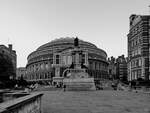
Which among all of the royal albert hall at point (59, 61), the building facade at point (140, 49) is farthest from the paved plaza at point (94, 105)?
the royal albert hall at point (59, 61)

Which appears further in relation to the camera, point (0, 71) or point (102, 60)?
point (102, 60)

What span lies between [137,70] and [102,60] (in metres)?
73.9

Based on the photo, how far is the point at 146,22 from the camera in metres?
109

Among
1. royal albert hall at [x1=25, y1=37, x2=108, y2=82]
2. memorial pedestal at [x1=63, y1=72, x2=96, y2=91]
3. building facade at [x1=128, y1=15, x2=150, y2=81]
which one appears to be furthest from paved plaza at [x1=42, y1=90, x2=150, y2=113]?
royal albert hall at [x1=25, y1=37, x2=108, y2=82]

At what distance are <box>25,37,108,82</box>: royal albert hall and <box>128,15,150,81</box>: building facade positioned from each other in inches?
2000

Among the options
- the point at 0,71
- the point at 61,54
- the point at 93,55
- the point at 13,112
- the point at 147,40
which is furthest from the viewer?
the point at 93,55

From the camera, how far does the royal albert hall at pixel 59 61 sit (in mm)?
168500

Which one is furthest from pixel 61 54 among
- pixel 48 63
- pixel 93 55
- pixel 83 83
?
pixel 83 83

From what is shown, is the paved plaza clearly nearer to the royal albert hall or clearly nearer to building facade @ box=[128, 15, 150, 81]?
building facade @ box=[128, 15, 150, 81]


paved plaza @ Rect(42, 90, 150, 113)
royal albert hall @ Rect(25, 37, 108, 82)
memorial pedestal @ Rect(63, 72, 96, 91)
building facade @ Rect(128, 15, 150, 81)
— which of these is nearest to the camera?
paved plaza @ Rect(42, 90, 150, 113)

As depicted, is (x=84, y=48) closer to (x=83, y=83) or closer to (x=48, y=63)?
(x=48, y=63)

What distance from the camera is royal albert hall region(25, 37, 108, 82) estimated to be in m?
168

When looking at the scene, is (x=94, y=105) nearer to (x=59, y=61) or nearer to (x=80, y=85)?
(x=80, y=85)

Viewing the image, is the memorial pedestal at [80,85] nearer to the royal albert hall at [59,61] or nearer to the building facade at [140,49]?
the building facade at [140,49]
